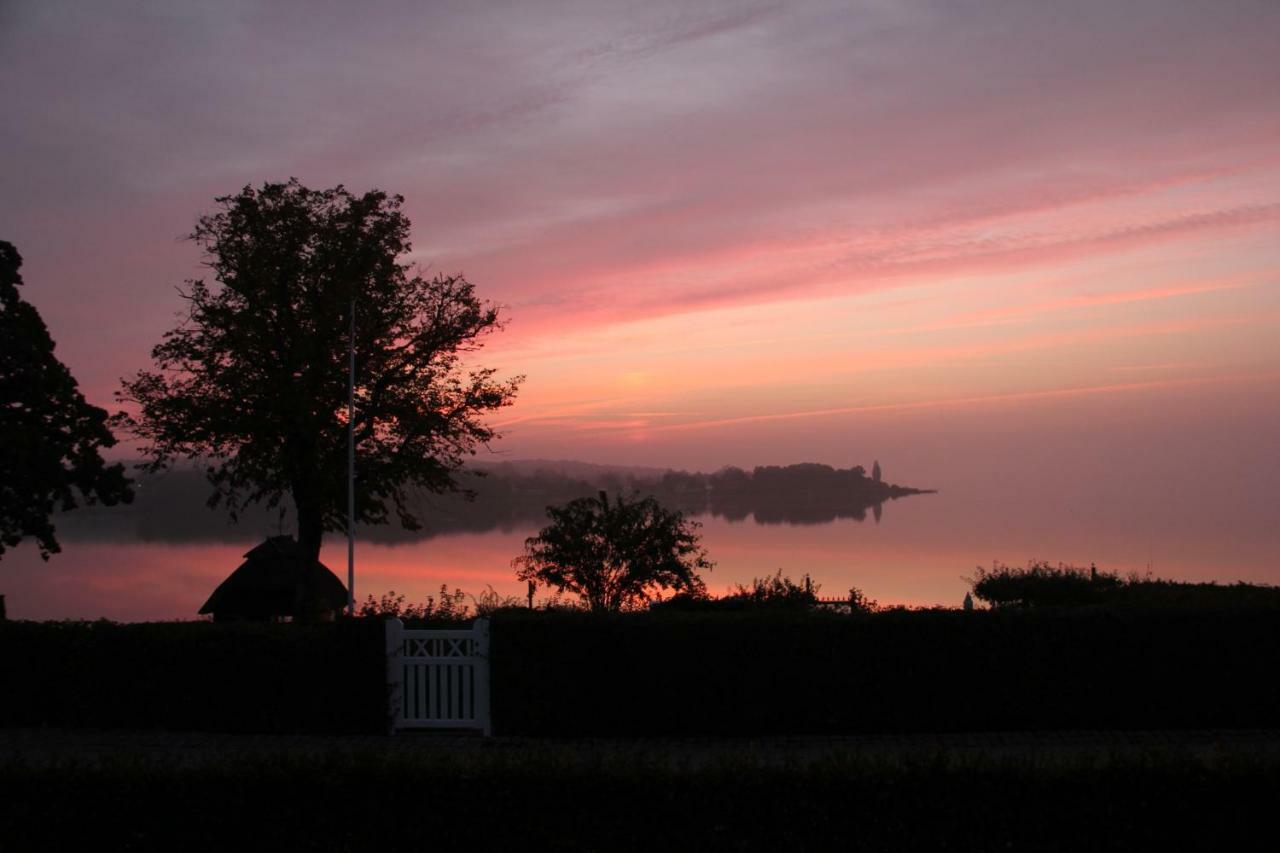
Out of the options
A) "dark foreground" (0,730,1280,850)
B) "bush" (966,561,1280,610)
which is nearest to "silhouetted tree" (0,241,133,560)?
"dark foreground" (0,730,1280,850)

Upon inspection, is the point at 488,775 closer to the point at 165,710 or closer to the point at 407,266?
the point at 165,710

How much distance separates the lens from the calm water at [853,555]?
153ft

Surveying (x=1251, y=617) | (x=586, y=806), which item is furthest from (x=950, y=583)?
(x=586, y=806)

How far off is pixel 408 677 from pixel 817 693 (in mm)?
5017

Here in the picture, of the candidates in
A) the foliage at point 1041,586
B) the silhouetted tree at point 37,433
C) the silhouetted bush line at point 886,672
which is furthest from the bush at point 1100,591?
the silhouetted tree at point 37,433

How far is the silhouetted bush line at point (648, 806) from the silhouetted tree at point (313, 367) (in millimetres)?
21866

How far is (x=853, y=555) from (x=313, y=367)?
35.8m

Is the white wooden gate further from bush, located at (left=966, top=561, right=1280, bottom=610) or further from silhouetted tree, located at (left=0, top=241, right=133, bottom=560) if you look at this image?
silhouetted tree, located at (left=0, top=241, right=133, bottom=560)

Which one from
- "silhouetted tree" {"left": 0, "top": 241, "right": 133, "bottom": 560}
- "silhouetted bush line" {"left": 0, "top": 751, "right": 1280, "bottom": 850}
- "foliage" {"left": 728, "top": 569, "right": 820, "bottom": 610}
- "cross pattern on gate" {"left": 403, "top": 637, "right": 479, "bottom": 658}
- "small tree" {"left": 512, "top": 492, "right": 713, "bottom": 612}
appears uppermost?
"silhouetted tree" {"left": 0, "top": 241, "right": 133, "bottom": 560}

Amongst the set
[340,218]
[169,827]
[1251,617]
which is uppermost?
[340,218]

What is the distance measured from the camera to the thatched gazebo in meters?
24.7

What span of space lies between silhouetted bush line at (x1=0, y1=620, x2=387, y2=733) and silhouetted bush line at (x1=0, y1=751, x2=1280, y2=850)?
4891mm

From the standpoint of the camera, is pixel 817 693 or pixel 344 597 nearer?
pixel 817 693

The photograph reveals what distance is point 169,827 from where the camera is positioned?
8.62 m
